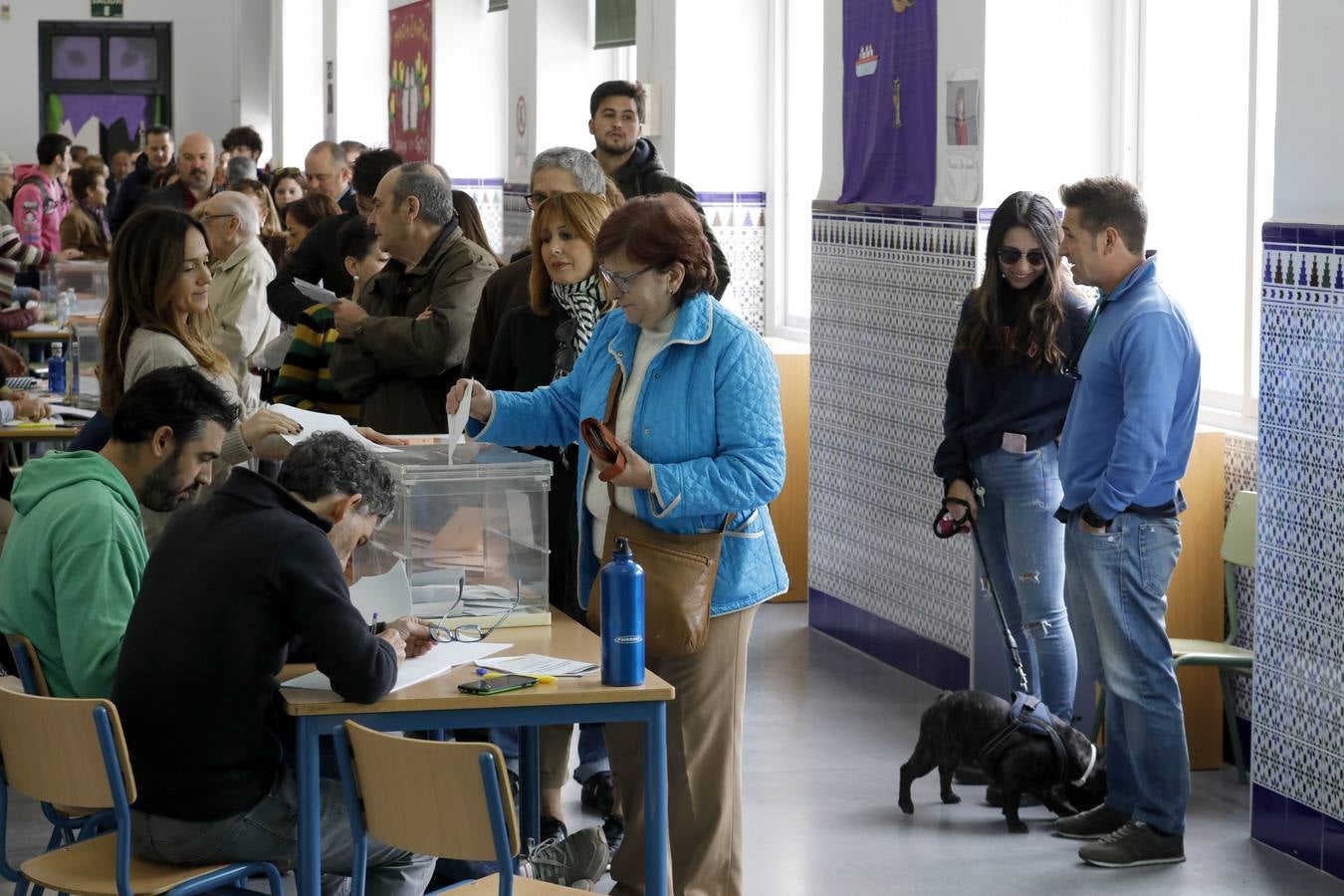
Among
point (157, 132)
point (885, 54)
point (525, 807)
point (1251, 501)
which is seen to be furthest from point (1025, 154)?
point (157, 132)

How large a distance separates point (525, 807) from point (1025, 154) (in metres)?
3.00

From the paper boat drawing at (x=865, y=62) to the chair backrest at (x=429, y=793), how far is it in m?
4.30

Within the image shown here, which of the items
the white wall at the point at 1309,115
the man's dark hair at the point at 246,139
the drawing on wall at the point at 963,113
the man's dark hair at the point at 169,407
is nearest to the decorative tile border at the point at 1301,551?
the white wall at the point at 1309,115

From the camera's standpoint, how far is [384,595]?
145 inches

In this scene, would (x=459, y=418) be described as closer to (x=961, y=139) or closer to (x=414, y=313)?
(x=414, y=313)

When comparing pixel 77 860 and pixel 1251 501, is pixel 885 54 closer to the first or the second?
pixel 1251 501

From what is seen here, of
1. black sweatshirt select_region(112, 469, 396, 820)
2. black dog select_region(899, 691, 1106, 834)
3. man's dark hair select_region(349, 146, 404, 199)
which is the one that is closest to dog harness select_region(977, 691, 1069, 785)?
black dog select_region(899, 691, 1106, 834)

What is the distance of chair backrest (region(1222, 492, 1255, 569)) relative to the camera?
5.17 meters

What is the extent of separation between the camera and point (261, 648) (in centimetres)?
314

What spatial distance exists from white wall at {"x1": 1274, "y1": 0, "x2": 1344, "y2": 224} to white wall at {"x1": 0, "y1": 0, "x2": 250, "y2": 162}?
64.9 ft

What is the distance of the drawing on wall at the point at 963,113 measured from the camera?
19.3 feet

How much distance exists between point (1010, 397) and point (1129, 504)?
2.48ft

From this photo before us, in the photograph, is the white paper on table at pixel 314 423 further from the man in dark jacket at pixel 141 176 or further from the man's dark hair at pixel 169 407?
the man in dark jacket at pixel 141 176

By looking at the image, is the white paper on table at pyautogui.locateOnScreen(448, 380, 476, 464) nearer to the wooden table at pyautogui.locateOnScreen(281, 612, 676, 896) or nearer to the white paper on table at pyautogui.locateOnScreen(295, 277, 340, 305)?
the wooden table at pyautogui.locateOnScreen(281, 612, 676, 896)
